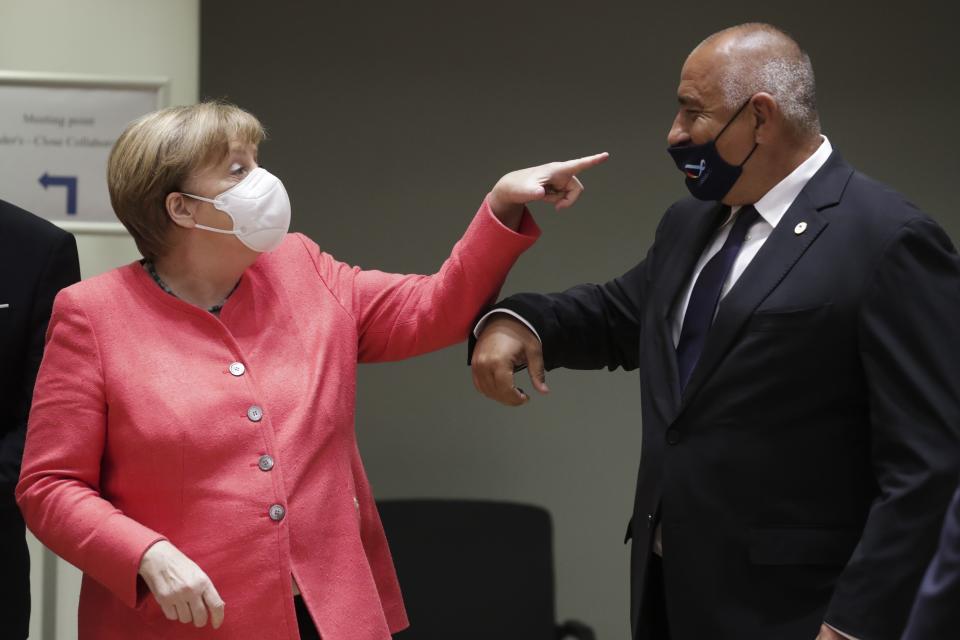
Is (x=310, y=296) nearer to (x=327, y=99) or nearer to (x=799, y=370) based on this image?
(x=799, y=370)

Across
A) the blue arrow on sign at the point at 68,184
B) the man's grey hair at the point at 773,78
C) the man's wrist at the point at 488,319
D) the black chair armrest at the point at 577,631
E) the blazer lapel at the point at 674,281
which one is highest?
the man's grey hair at the point at 773,78

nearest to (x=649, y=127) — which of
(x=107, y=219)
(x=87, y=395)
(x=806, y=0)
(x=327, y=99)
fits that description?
(x=806, y=0)

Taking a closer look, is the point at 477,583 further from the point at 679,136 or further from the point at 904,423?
the point at 904,423

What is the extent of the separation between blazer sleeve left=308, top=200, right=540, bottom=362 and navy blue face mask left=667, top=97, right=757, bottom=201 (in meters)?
0.29

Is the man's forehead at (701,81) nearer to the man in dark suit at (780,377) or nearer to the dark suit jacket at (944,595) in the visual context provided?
the man in dark suit at (780,377)

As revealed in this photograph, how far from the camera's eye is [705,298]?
2.29 m

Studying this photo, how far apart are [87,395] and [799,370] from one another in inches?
44.6

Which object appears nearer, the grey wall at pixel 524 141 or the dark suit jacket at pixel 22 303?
the dark suit jacket at pixel 22 303

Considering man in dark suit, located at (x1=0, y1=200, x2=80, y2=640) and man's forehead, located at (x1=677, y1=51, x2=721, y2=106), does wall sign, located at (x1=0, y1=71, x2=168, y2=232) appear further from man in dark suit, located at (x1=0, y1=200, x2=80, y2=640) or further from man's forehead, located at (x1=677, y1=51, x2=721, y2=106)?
man's forehead, located at (x1=677, y1=51, x2=721, y2=106)

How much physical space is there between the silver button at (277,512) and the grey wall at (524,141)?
8.21 feet

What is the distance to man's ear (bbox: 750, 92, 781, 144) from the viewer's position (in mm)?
2227

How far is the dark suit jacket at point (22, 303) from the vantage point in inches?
97.7

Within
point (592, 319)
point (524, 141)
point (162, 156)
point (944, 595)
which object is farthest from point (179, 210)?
point (524, 141)

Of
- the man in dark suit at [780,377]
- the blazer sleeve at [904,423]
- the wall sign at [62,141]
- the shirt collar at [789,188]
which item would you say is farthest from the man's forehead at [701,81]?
the wall sign at [62,141]
